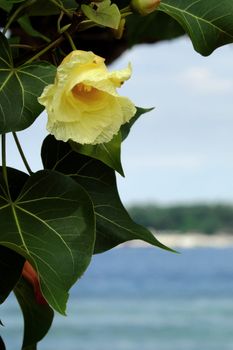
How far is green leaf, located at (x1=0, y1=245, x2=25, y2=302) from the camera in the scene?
1.62 ft

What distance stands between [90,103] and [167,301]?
18000 millimetres

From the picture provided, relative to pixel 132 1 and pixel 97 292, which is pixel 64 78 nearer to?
pixel 132 1

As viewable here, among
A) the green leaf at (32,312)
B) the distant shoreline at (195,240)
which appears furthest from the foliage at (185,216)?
the green leaf at (32,312)

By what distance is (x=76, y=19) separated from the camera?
482mm

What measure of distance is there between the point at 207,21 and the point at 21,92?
13cm

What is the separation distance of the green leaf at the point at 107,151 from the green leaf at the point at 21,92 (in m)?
0.03

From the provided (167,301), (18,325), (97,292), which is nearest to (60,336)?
(18,325)

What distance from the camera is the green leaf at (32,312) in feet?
1.87

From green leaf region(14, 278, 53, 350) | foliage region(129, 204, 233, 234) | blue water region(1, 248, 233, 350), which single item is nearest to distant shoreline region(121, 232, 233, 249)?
blue water region(1, 248, 233, 350)

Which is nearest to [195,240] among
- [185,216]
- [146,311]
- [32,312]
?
[185,216]

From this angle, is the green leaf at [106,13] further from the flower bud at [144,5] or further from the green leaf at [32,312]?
the green leaf at [32,312]

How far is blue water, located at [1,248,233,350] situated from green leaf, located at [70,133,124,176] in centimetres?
798

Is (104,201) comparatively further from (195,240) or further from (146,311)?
(195,240)

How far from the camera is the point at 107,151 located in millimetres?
491
